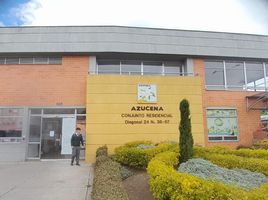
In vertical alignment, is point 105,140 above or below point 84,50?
below

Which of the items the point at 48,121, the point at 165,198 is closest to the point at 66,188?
the point at 165,198

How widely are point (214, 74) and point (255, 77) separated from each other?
9.39 ft

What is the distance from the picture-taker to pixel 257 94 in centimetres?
1791

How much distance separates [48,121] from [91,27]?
6.08 metres

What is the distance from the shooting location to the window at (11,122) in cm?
1616

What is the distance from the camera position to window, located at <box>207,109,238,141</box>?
680 inches

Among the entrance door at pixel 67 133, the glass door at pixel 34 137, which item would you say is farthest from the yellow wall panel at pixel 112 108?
the glass door at pixel 34 137

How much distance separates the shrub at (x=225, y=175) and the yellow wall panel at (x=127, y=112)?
25.0ft

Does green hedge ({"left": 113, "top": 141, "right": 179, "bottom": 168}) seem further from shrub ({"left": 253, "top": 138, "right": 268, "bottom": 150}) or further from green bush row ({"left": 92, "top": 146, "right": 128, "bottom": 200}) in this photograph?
shrub ({"left": 253, "top": 138, "right": 268, "bottom": 150})

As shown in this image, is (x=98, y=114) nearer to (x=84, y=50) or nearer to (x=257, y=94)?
(x=84, y=50)

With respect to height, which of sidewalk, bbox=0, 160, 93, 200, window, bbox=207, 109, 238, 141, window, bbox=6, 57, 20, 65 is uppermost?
window, bbox=6, 57, 20, 65

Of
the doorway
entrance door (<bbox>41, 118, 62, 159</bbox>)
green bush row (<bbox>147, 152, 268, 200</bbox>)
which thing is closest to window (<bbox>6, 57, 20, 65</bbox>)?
the doorway

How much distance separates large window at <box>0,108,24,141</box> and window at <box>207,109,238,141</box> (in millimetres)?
10915

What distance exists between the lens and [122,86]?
53.2ft
